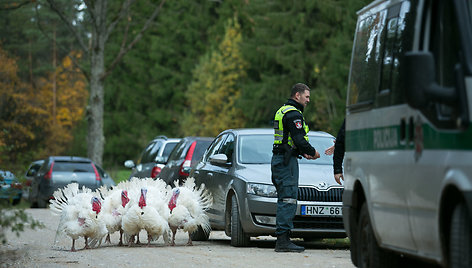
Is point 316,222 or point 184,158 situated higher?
point 184,158

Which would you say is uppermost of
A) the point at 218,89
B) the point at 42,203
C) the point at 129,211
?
the point at 218,89

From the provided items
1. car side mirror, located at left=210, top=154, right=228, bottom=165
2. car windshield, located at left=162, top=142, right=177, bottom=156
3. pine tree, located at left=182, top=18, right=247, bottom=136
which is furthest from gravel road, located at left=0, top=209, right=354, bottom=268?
pine tree, located at left=182, top=18, right=247, bottom=136

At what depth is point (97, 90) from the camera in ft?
132

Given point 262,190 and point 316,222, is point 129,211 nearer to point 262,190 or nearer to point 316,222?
point 262,190

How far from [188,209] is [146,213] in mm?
922

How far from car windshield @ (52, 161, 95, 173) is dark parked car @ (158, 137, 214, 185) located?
1025 centimetres

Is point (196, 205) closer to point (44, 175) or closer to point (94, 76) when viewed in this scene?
point (44, 175)

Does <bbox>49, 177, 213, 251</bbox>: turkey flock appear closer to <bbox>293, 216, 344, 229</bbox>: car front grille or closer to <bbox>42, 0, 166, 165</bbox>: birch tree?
<bbox>293, 216, 344, 229</bbox>: car front grille

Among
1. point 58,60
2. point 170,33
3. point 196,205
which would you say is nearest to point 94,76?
point 196,205

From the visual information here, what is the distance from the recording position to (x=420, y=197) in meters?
6.86

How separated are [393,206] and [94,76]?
110 ft

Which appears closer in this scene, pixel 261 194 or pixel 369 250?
pixel 369 250

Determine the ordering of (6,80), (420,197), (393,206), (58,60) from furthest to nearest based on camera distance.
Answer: (58,60) → (6,80) → (393,206) → (420,197)

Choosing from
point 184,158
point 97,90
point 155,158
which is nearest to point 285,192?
point 184,158
